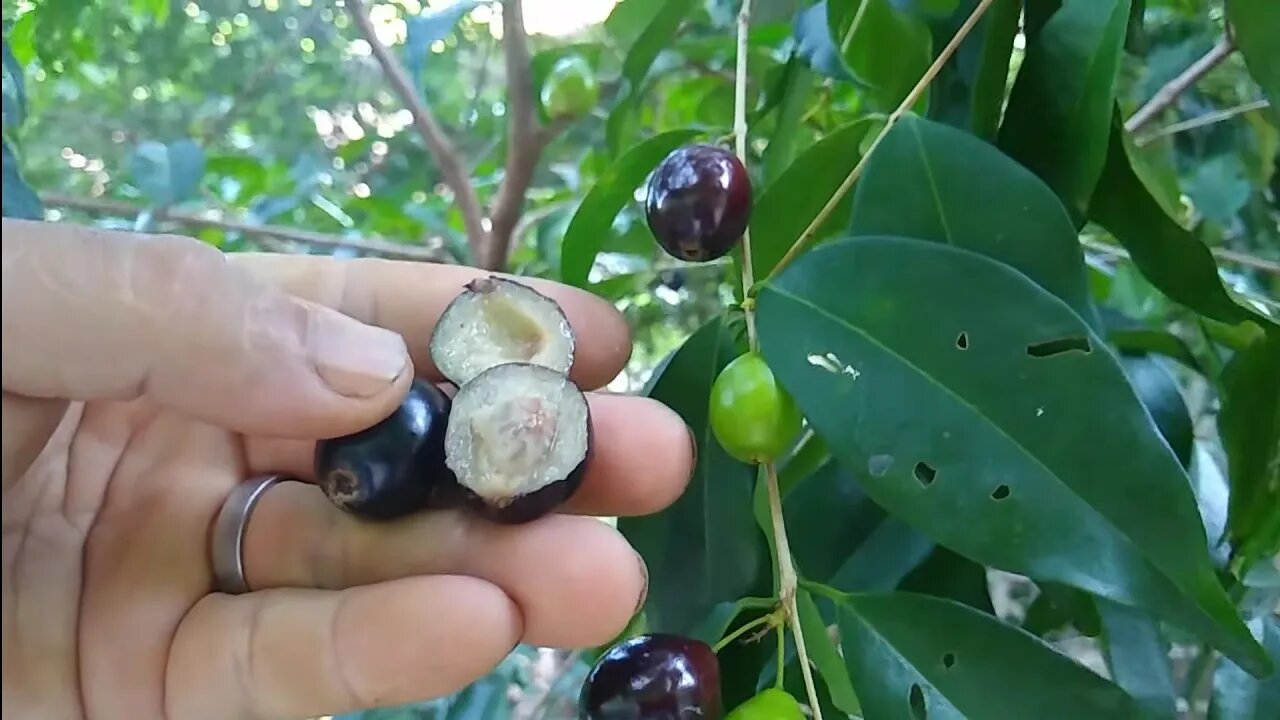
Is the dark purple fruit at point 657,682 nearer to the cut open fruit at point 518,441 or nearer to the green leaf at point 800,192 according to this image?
the cut open fruit at point 518,441

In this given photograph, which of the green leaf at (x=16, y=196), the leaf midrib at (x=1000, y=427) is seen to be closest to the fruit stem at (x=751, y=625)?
the leaf midrib at (x=1000, y=427)

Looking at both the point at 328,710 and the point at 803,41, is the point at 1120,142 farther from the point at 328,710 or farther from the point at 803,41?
the point at 328,710

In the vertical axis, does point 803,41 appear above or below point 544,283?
above

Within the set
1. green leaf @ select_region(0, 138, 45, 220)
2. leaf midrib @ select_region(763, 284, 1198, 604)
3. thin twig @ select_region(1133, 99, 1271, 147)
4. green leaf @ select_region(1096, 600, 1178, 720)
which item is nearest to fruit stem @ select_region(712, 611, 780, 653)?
leaf midrib @ select_region(763, 284, 1198, 604)

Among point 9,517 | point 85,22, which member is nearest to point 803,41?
point 9,517

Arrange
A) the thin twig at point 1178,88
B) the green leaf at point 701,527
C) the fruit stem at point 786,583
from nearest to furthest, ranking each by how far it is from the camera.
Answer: the fruit stem at point 786,583 → the green leaf at point 701,527 → the thin twig at point 1178,88

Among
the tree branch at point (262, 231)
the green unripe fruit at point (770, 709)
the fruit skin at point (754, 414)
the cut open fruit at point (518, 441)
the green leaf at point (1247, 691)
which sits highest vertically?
the fruit skin at point (754, 414)
